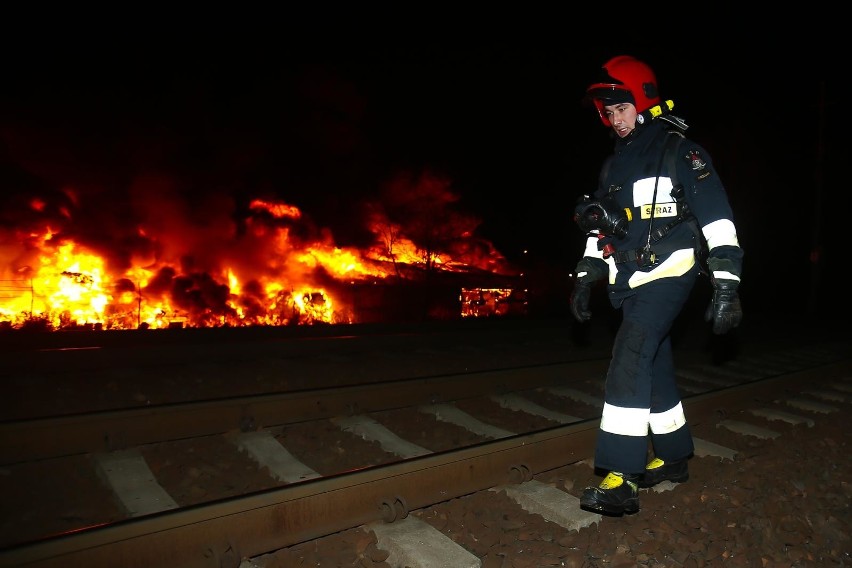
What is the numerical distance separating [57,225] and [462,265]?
1092 centimetres

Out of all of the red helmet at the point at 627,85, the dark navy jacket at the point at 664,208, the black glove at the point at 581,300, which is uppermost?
the red helmet at the point at 627,85

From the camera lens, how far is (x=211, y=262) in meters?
16.0

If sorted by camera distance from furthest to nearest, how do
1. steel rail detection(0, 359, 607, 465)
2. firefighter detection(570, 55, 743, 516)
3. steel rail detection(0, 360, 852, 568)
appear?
steel rail detection(0, 359, 607, 465)
firefighter detection(570, 55, 743, 516)
steel rail detection(0, 360, 852, 568)

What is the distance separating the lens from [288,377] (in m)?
7.13

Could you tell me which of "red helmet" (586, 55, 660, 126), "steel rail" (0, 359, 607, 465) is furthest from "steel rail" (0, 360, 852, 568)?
"red helmet" (586, 55, 660, 126)

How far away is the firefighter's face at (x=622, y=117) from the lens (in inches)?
153

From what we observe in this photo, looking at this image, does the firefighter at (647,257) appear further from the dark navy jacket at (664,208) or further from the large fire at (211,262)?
the large fire at (211,262)

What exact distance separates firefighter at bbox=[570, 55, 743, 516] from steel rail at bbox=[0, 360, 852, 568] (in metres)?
0.63

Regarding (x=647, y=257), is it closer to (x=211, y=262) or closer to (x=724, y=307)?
(x=724, y=307)

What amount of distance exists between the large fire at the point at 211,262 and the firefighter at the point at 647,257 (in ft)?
37.6

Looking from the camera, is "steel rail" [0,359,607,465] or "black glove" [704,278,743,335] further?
"steel rail" [0,359,607,465]

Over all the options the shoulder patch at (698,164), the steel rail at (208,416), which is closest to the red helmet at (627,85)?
the shoulder patch at (698,164)

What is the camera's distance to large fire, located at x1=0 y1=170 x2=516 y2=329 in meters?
13.9

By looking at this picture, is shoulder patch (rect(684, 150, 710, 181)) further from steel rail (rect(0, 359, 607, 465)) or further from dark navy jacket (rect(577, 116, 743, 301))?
steel rail (rect(0, 359, 607, 465))
